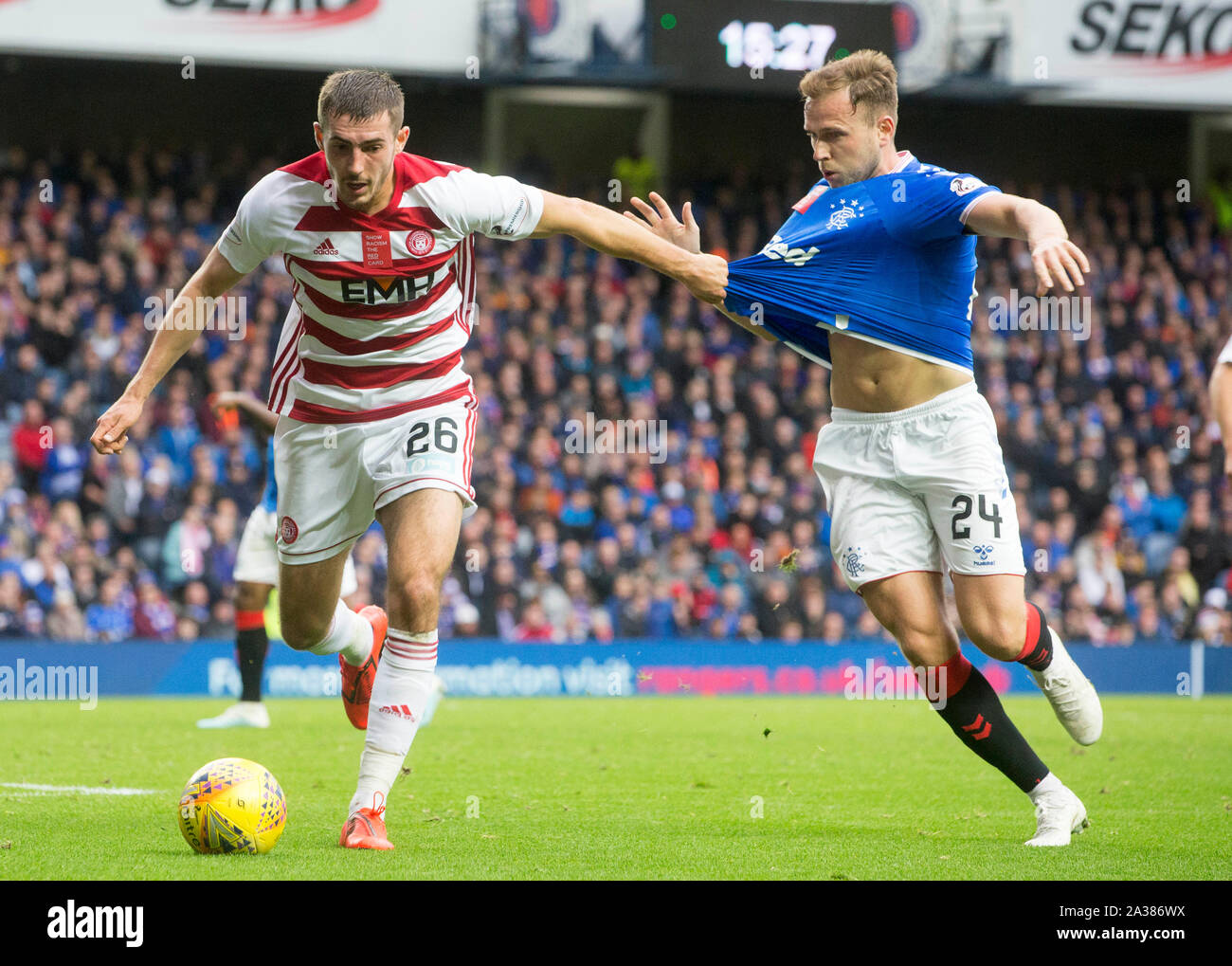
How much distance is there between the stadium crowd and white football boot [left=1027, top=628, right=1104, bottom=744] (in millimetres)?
10689

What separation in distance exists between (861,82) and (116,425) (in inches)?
122

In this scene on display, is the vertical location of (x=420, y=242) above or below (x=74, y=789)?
above

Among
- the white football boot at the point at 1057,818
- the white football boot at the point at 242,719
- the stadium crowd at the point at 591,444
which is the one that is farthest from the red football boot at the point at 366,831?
the stadium crowd at the point at 591,444

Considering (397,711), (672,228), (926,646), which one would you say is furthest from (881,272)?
(397,711)

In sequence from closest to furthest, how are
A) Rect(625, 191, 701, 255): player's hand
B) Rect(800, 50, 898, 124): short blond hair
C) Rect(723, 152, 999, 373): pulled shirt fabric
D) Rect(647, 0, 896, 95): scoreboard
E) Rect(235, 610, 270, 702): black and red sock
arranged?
Rect(723, 152, 999, 373): pulled shirt fabric
Rect(800, 50, 898, 124): short blond hair
Rect(625, 191, 701, 255): player's hand
Rect(235, 610, 270, 702): black and red sock
Rect(647, 0, 896, 95): scoreboard

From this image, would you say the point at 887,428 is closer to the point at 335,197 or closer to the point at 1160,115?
the point at 335,197

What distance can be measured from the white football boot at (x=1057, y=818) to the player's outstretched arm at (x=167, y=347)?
3.63 m

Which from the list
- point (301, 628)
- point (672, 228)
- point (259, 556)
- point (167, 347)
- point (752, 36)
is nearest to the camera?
point (167, 347)

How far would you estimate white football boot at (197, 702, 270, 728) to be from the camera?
11.4m

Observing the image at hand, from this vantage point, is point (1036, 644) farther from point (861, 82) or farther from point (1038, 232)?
point (861, 82)

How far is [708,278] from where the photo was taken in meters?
6.23

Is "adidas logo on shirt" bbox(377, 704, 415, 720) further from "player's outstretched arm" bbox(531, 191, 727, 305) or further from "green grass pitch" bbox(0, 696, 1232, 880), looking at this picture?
"player's outstretched arm" bbox(531, 191, 727, 305)

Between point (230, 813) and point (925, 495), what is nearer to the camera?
point (230, 813)

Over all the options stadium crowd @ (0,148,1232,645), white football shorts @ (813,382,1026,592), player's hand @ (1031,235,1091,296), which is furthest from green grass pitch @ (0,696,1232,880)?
stadium crowd @ (0,148,1232,645)
